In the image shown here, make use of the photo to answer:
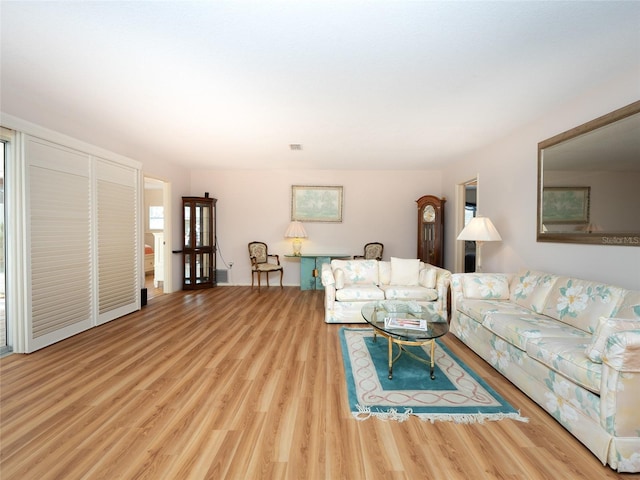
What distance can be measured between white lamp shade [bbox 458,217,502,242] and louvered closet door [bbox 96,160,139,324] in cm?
459

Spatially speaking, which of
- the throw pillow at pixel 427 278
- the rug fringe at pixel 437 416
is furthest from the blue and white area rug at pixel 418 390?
the throw pillow at pixel 427 278

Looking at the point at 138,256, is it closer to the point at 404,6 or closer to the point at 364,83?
the point at 364,83

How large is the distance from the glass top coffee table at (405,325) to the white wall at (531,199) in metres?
1.43

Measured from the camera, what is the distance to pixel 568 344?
1.92m

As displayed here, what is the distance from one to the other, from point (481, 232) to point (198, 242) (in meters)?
5.11

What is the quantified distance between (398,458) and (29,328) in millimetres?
3578

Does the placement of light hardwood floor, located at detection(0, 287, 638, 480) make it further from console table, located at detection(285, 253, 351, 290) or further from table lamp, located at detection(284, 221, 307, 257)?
table lamp, located at detection(284, 221, 307, 257)

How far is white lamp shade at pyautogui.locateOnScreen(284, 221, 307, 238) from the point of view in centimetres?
588

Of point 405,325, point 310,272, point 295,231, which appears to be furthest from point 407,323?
point 295,231

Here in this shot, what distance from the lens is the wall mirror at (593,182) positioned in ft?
7.44

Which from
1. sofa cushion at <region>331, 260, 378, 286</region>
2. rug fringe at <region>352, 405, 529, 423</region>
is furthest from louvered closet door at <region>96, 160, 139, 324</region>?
rug fringe at <region>352, 405, 529, 423</region>

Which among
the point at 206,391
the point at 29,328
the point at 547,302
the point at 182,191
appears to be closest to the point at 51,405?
the point at 206,391

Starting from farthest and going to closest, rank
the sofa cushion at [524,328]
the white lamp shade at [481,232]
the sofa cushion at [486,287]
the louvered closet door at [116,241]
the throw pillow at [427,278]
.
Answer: the throw pillow at [427,278] → the louvered closet door at [116,241] → the white lamp shade at [481,232] → the sofa cushion at [486,287] → the sofa cushion at [524,328]

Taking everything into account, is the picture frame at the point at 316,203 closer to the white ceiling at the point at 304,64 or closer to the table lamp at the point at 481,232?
the white ceiling at the point at 304,64
